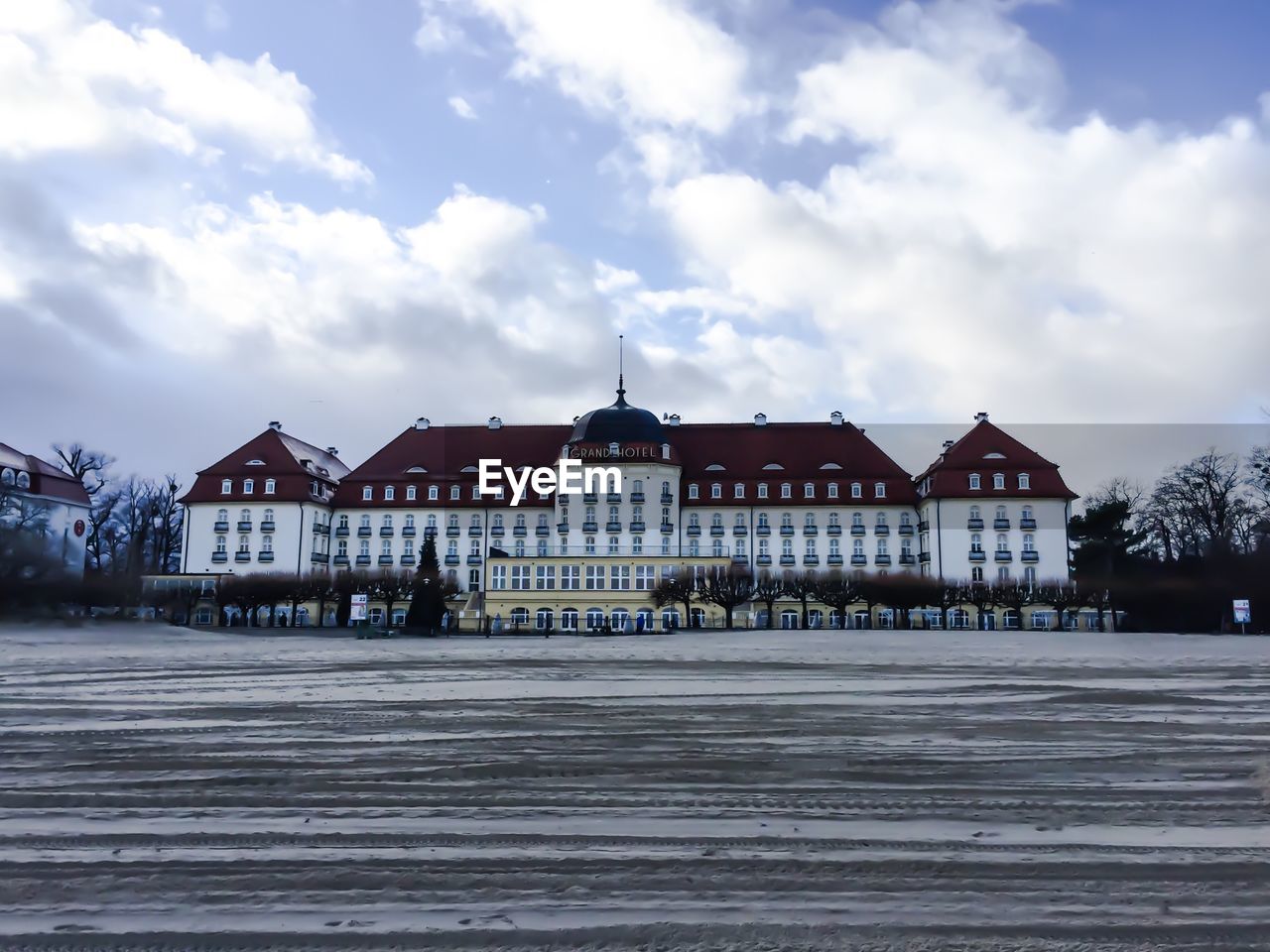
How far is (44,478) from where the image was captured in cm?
6012

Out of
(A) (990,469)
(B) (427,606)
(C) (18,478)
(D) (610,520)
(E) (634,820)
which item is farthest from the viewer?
(D) (610,520)

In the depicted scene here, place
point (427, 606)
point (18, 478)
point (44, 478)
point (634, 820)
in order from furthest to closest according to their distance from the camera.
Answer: point (44, 478) → point (18, 478) → point (427, 606) → point (634, 820)

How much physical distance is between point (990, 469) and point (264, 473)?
5172 centimetres

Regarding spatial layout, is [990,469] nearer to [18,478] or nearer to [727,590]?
[727,590]

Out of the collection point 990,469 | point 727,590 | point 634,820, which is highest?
point 990,469

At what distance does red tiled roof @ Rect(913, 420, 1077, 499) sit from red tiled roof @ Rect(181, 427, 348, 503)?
44.6 m

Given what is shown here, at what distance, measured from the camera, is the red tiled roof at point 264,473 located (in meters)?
76.0

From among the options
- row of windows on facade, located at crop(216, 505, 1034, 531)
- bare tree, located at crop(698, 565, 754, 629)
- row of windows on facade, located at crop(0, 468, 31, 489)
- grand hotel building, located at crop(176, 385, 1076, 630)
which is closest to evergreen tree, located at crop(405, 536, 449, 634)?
grand hotel building, located at crop(176, 385, 1076, 630)

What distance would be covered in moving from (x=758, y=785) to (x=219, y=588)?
60718mm

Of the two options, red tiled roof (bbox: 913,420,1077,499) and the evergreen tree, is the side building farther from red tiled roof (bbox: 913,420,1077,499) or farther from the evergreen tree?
red tiled roof (bbox: 913,420,1077,499)

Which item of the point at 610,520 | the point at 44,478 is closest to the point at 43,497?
the point at 44,478

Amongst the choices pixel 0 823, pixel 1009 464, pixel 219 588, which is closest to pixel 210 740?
pixel 0 823

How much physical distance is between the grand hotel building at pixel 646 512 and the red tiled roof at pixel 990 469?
0.35 ft

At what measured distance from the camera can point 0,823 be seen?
8.05 m
